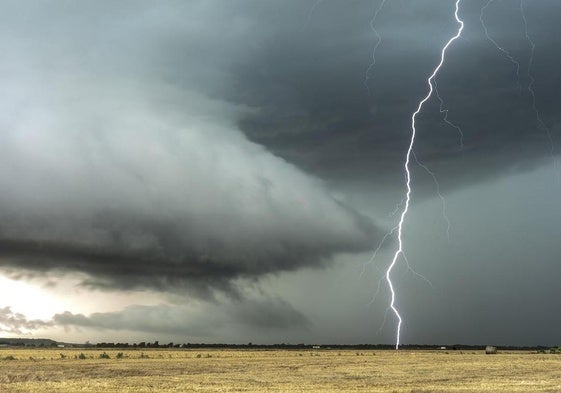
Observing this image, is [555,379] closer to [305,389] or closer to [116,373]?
[305,389]

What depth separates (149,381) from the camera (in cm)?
3331

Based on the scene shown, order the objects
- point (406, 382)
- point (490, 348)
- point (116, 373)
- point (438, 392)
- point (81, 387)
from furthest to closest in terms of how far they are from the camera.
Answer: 1. point (490, 348)
2. point (116, 373)
3. point (406, 382)
4. point (81, 387)
5. point (438, 392)

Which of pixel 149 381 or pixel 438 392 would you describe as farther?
pixel 149 381

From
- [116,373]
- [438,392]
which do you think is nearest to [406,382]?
[438,392]

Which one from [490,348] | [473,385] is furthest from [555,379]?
[490,348]

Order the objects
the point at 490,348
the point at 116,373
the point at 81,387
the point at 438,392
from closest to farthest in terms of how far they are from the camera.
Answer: the point at 438,392 < the point at 81,387 < the point at 116,373 < the point at 490,348

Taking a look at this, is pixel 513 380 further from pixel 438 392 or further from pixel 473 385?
pixel 438 392

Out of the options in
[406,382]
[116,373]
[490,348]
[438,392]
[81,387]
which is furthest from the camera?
[490,348]

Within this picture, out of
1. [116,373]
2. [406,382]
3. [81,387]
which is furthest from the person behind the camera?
[116,373]

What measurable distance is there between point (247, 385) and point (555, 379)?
17292 mm

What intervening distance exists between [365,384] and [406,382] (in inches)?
109

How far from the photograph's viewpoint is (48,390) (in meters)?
27.9

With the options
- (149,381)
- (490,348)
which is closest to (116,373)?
(149,381)

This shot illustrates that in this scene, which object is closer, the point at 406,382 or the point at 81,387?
the point at 81,387
